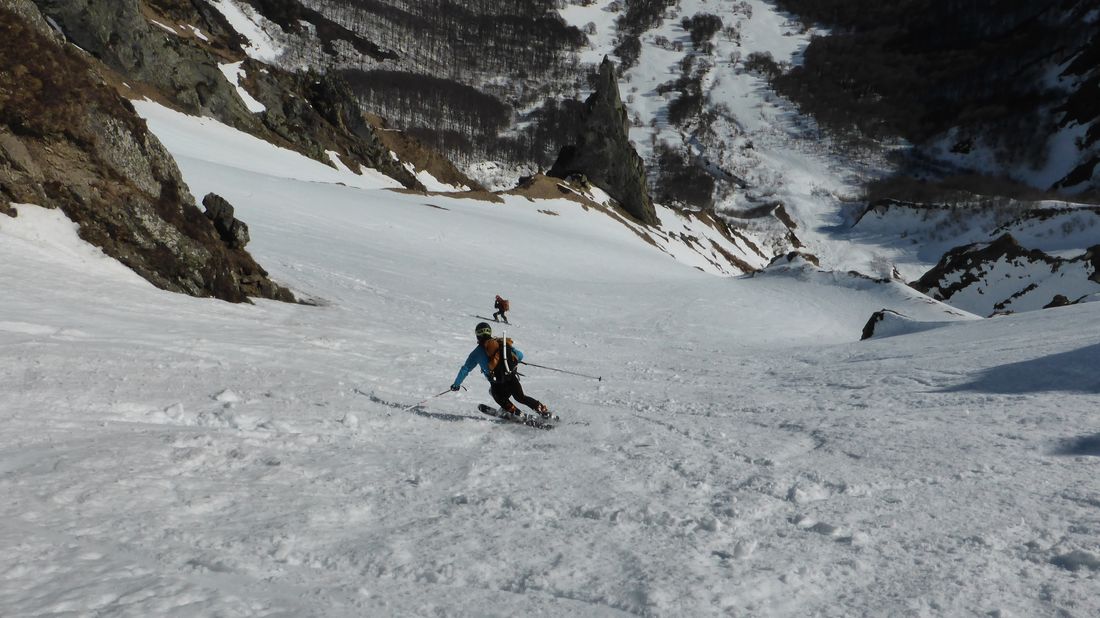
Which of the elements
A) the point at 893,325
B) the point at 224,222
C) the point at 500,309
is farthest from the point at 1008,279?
the point at 224,222

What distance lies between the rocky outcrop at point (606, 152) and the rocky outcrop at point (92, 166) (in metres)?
60.2

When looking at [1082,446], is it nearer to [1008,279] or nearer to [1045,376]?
[1045,376]

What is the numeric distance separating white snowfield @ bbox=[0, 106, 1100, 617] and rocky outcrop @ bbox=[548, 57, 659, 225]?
2318 inches

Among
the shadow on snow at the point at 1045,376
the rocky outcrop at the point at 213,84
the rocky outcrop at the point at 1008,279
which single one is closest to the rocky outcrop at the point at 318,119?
the rocky outcrop at the point at 213,84

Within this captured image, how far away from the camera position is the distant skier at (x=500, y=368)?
931 cm

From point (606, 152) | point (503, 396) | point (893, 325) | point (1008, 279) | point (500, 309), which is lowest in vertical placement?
point (503, 396)

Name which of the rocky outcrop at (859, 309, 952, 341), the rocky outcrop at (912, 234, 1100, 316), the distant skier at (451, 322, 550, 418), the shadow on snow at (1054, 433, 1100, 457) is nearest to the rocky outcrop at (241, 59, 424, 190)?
the rocky outcrop at (912, 234, 1100, 316)

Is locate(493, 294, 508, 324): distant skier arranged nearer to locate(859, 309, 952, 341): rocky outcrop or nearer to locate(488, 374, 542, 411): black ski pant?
locate(488, 374, 542, 411): black ski pant

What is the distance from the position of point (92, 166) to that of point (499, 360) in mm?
10790

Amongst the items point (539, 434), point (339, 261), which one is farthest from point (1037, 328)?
point (339, 261)

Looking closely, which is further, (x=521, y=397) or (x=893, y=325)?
(x=893, y=325)

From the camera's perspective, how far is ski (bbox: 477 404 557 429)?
9.12 meters

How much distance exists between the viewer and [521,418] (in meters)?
9.23

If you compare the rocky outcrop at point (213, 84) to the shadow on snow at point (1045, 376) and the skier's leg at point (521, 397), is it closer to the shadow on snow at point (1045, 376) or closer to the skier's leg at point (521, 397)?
the skier's leg at point (521, 397)
